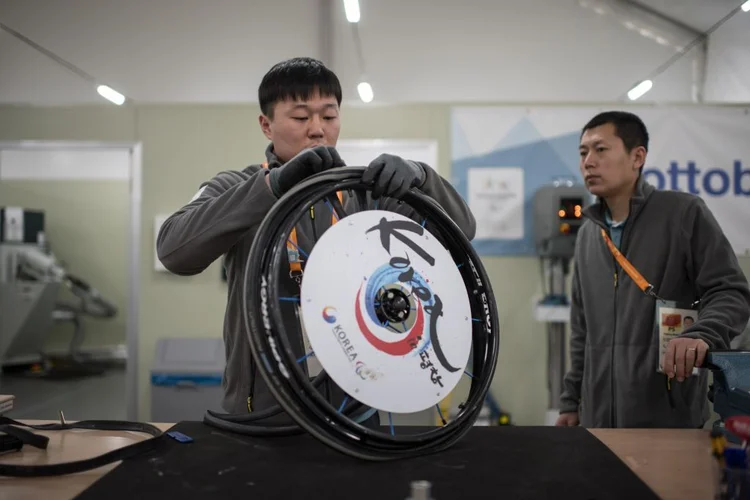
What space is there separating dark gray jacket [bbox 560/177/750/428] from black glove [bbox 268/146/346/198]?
117cm

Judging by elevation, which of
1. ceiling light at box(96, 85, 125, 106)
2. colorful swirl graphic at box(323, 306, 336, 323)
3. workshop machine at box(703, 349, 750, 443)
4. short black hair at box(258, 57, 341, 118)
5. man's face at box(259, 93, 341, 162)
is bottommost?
workshop machine at box(703, 349, 750, 443)

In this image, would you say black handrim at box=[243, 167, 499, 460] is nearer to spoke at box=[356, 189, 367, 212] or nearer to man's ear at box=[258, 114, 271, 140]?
spoke at box=[356, 189, 367, 212]

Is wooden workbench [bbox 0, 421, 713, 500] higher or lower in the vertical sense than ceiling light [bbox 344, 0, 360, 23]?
lower

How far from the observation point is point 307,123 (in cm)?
128

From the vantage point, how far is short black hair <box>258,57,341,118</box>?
1.29 meters


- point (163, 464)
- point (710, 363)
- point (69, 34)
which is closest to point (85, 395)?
point (69, 34)

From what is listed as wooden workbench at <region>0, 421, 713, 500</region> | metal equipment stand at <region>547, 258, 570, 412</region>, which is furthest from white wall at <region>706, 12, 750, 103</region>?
wooden workbench at <region>0, 421, 713, 500</region>

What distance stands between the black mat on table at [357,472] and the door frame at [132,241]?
2.95 m

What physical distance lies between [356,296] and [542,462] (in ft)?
1.38

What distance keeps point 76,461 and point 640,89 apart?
566cm

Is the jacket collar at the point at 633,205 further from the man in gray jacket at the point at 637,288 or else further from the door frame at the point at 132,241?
the door frame at the point at 132,241

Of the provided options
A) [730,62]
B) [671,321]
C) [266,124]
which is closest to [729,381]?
[671,321]

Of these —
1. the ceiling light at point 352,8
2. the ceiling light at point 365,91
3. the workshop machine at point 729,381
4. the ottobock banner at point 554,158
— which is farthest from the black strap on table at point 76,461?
the ceiling light at point 365,91

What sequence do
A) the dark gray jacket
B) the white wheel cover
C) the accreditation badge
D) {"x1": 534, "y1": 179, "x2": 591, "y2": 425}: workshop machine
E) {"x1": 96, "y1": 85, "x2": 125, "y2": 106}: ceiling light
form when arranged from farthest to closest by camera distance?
1. {"x1": 96, "y1": 85, "x2": 125, "y2": 106}: ceiling light
2. {"x1": 534, "y1": 179, "x2": 591, "y2": 425}: workshop machine
3. the dark gray jacket
4. the accreditation badge
5. the white wheel cover
